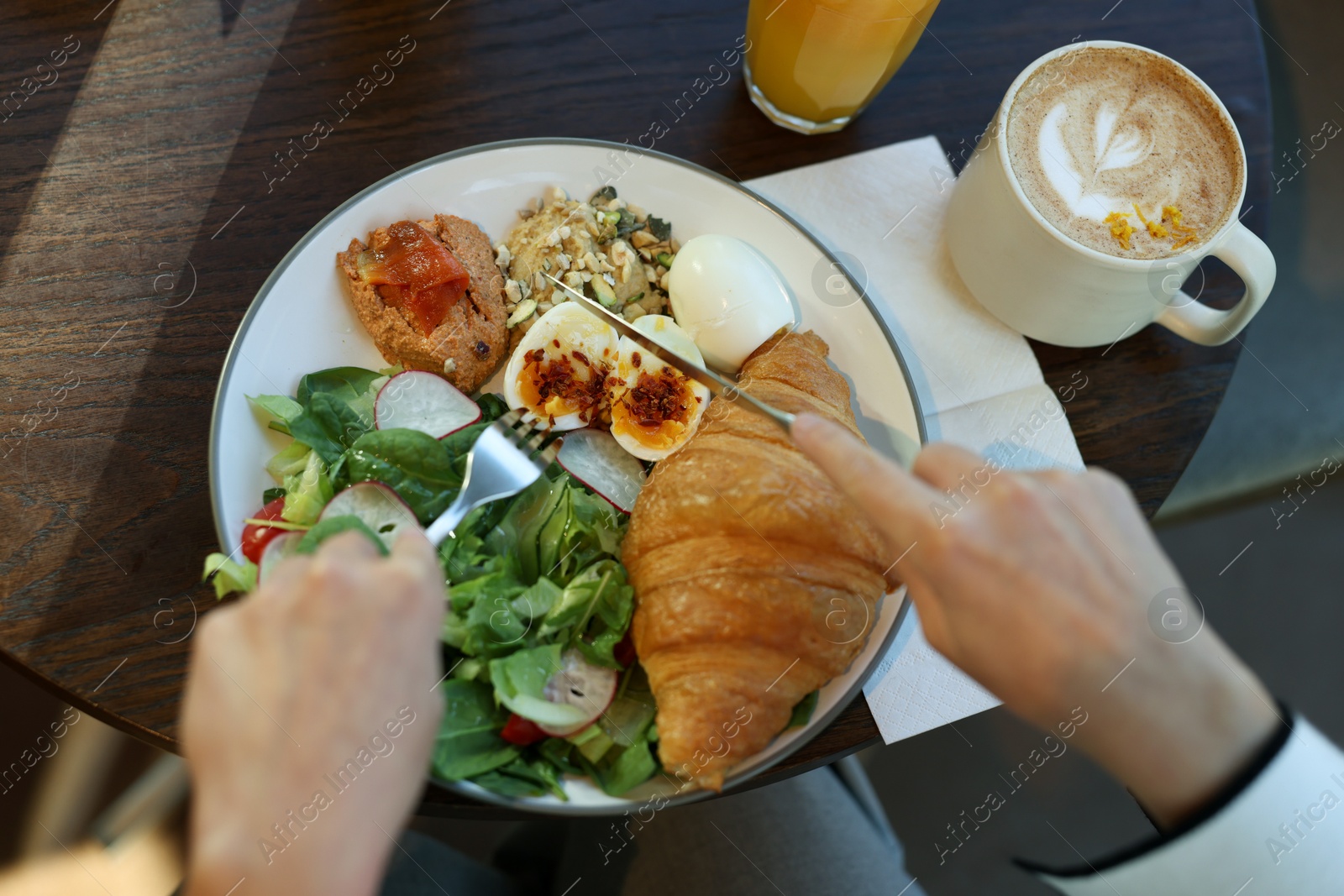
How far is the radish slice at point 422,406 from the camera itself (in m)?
1.30

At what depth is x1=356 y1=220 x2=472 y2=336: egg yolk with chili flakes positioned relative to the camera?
4.36 feet

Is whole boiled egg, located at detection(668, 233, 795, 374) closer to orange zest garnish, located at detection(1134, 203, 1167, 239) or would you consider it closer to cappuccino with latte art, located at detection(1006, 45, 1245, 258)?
cappuccino with latte art, located at detection(1006, 45, 1245, 258)

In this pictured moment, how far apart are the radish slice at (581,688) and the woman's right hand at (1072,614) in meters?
0.52

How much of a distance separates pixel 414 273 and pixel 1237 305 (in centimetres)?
134

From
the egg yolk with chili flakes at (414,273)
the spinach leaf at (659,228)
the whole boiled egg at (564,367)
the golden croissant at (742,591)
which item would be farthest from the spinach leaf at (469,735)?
the spinach leaf at (659,228)

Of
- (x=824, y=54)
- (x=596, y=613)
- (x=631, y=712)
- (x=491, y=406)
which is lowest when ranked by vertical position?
(x=631, y=712)

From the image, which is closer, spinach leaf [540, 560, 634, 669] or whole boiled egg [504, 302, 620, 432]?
spinach leaf [540, 560, 634, 669]

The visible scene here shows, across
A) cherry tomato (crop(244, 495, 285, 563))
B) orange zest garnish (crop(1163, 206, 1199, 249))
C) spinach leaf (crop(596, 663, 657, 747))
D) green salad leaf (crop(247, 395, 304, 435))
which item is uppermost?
orange zest garnish (crop(1163, 206, 1199, 249))

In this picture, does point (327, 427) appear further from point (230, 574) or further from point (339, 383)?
point (230, 574)

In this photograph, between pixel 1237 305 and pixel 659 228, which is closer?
pixel 1237 305

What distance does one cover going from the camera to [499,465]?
1224mm

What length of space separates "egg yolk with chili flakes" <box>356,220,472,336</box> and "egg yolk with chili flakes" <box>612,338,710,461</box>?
1.02 ft

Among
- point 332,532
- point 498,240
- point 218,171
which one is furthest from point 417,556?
point 218,171

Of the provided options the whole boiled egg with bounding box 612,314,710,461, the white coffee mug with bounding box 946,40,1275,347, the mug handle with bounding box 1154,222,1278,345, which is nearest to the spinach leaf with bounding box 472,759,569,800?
the whole boiled egg with bounding box 612,314,710,461
